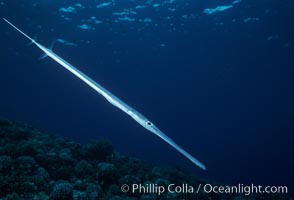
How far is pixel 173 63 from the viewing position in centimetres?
3878

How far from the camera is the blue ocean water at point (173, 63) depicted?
2623cm

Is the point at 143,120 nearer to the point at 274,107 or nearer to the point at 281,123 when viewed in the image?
the point at 274,107

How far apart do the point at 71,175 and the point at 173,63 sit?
3266cm

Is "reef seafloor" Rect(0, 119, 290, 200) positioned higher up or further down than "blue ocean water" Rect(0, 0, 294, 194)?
further down

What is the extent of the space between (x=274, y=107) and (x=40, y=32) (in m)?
42.1

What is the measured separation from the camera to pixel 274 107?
167 ft

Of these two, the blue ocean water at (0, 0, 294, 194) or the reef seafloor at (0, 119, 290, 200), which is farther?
the blue ocean water at (0, 0, 294, 194)

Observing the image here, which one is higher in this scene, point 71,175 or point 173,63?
point 173,63

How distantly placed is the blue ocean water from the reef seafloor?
3365 mm

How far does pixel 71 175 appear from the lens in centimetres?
749

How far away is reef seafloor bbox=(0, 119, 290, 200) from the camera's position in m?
5.97

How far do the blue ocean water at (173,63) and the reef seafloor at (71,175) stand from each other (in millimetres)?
3365

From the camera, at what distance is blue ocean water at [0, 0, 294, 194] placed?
26234 mm

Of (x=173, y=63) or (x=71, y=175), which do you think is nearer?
(x=71, y=175)
